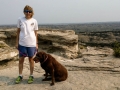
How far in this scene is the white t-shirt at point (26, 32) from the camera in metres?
6.62

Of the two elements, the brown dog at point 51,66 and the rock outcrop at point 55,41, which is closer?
the brown dog at point 51,66

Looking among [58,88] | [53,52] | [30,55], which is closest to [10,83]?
[30,55]

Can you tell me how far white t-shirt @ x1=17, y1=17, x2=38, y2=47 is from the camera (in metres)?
6.62

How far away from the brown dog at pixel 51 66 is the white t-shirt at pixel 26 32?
512mm

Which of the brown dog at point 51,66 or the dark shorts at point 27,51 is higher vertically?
the dark shorts at point 27,51

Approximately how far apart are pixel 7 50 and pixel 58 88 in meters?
3.95

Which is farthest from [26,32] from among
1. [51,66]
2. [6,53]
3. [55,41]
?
[55,41]

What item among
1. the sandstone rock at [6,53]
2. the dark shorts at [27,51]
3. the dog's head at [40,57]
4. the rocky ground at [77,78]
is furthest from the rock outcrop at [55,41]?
the dog's head at [40,57]

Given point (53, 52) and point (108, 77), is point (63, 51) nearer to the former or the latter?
point (53, 52)

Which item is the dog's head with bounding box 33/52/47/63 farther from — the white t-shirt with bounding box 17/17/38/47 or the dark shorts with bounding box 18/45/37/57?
the white t-shirt with bounding box 17/17/38/47

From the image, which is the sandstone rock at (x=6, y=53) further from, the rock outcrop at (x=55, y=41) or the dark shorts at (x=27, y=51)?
the dark shorts at (x=27, y=51)

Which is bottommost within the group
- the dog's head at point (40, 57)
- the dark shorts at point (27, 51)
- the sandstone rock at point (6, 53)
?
the sandstone rock at point (6, 53)

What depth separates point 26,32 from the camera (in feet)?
21.8

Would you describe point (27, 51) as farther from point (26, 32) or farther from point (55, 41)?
point (55, 41)
